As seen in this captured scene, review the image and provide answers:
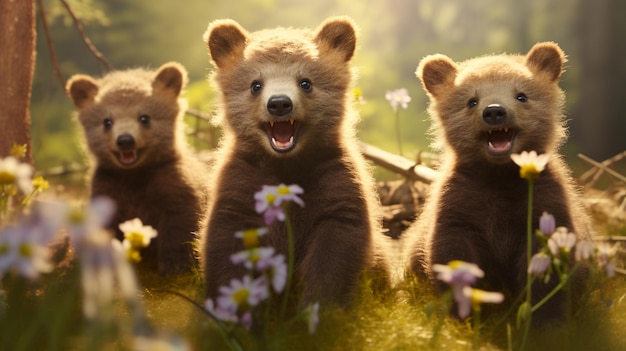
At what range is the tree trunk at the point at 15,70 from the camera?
5.62 metres

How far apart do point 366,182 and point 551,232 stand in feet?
4.24

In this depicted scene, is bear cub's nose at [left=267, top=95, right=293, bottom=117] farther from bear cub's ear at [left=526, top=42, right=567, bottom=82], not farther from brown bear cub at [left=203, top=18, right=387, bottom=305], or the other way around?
bear cub's ear at [left=526, top=42, right=567, bottom=82]

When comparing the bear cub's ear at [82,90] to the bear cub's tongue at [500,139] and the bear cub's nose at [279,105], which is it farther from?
the bear cub's tongue at [500,139]

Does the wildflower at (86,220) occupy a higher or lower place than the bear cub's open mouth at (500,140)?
lower

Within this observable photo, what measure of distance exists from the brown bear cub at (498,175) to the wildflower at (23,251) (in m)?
2.29

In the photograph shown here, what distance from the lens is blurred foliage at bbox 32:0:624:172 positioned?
→ 49.5ft

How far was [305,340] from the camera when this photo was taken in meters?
3.25

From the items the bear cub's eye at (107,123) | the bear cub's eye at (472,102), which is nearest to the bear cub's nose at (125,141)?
the bear cub's eye at (107,123)

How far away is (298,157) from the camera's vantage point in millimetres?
4188

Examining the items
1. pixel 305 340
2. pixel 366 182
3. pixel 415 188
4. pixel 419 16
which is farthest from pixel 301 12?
pixel 305 340

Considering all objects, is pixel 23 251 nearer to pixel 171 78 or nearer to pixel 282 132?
pixel 282 132

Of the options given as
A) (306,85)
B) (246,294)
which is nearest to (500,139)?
(306,85)

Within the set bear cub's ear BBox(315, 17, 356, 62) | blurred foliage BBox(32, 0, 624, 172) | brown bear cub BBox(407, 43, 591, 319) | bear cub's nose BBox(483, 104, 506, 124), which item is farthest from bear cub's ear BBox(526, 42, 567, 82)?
blurred foliage BBox(32, 0, 624, 172)

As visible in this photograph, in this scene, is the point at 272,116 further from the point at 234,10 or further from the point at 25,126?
the point at 234,10
